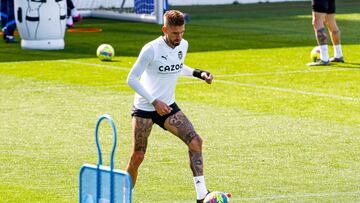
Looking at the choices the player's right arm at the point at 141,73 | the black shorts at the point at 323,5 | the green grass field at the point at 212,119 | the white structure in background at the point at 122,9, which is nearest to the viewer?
the player's right arm at the point at 141,73

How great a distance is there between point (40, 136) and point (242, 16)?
20.6 m

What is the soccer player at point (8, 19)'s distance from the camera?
28.3m

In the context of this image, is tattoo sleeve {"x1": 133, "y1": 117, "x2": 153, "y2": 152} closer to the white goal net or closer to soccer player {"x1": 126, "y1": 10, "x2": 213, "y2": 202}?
soccer player {"x1": 126, "y1": 10, "x2": 213, "y2": 202}

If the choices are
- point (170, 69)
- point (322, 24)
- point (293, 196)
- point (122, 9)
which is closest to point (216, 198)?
point (293, 196)

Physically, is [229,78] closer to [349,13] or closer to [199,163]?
[199,163]

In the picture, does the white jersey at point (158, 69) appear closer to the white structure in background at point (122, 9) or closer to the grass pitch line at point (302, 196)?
the grass pitch line at point (302, 196)

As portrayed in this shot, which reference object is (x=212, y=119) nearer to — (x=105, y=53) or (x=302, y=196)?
(x=302, y=196)

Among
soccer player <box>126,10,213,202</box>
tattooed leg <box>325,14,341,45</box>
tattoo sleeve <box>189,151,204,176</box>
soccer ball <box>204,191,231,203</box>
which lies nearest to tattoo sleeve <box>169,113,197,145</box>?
soccer player <box>126,10,213,202</box>

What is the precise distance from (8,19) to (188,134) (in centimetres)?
1718

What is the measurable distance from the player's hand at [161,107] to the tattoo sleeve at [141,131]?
380 mm

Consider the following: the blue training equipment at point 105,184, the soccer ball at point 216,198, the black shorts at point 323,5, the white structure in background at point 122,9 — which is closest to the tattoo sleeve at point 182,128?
the soccer ball at point 216,198

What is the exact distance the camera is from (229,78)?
21953mm

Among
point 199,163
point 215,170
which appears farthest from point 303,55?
point 199,163

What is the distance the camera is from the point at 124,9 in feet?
121
